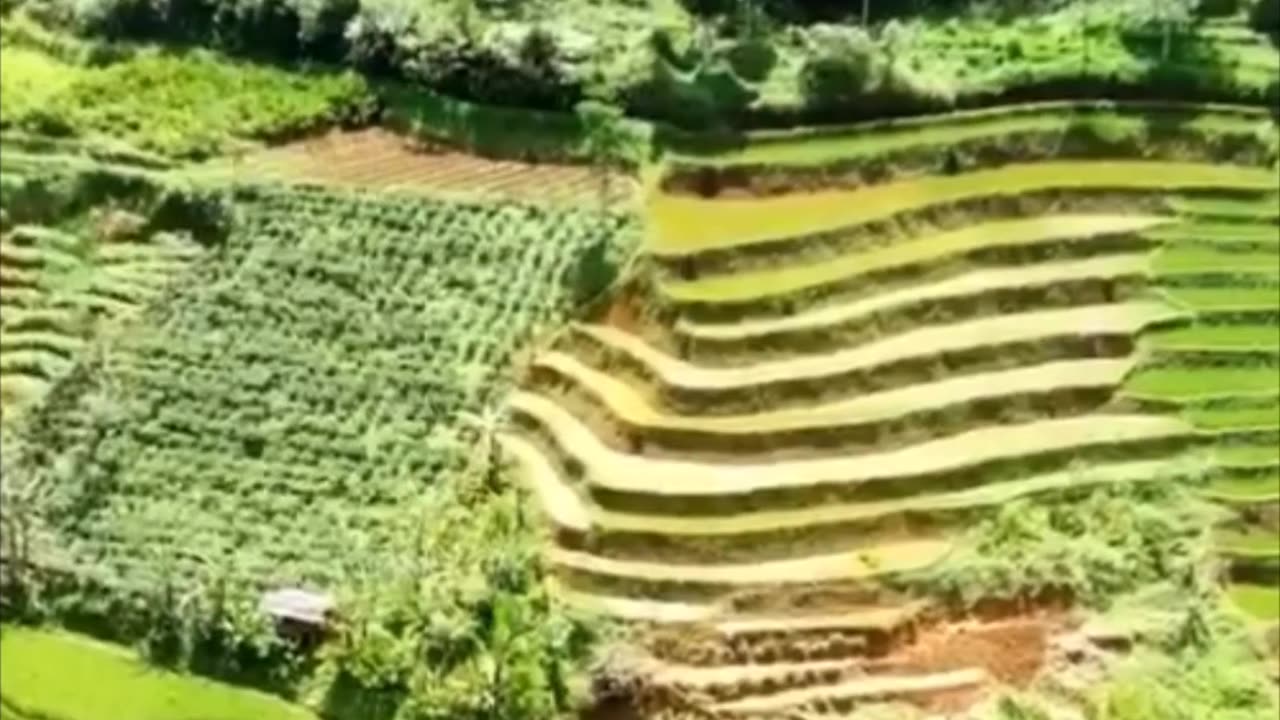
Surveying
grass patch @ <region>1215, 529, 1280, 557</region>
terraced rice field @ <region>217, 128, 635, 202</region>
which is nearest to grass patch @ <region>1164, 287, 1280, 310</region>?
grass patch @ <region>1215, 529, 1280, 557</region>

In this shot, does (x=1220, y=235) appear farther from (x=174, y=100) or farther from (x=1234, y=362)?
(x=174, y=100)

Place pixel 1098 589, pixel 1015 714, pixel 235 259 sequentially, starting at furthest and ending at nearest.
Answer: pixel 235 259 → pixel 1098 589 → pixel 1015 714

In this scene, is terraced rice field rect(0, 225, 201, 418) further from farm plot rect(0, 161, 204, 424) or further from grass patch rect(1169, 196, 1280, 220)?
grass patch rect(1169, 196, 1280, 220)

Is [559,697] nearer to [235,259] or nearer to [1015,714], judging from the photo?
[1015,714]

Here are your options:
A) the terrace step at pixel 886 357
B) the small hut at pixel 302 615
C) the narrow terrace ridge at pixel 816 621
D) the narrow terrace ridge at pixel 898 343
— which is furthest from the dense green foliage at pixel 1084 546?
the small hut at pixel 302 615

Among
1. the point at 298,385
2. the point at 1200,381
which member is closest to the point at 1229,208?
the point at 1200,381

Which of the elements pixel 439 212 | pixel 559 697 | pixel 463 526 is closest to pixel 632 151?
pixel 439 212
